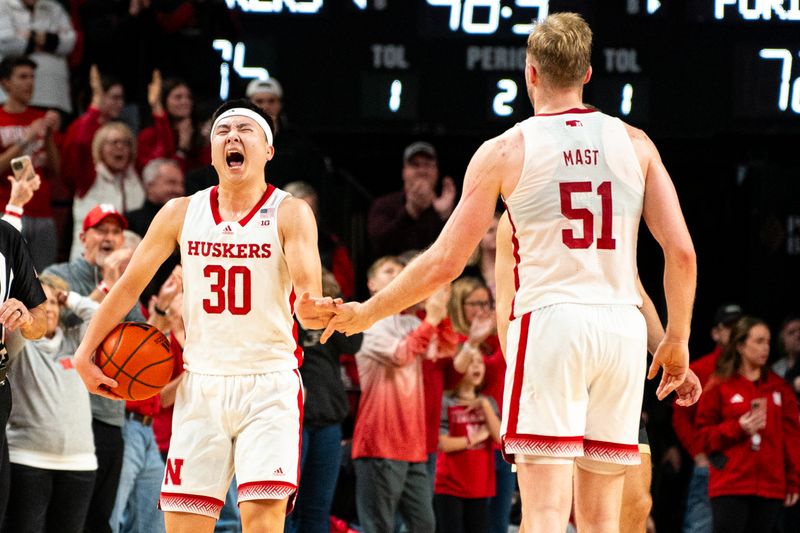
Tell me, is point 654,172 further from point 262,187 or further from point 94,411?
point 94,411

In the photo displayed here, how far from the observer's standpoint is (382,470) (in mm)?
8906

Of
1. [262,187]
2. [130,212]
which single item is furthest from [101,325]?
[130,212]

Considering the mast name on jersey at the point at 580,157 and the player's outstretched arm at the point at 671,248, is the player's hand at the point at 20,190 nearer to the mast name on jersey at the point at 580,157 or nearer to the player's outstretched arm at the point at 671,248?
the mast name on jersey at the point at 580,157

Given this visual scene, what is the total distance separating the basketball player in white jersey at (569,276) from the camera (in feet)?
15.9

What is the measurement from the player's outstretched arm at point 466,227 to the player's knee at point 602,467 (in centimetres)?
85

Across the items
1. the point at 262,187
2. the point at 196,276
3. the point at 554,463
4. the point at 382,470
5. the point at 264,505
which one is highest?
the point at 262,187

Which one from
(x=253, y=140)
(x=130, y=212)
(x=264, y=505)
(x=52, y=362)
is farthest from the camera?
(x=130, y=212)

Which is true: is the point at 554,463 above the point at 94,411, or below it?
above

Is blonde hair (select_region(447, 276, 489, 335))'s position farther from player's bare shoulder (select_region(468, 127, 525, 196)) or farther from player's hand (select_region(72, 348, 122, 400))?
player's bare shoulder (select_region(468, 127, 525, 196))

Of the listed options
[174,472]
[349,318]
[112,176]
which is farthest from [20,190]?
[112,176]

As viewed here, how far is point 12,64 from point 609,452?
25.2ft

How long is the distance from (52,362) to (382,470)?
2.34 m

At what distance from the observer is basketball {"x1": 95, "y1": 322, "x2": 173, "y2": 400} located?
602 cm

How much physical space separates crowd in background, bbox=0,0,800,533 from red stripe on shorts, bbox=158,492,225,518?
4.76 ft
